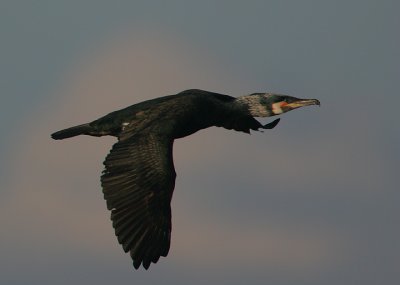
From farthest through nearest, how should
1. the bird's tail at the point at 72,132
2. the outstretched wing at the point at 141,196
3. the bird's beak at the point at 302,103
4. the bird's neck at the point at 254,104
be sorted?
1. the bird's neck at the point at 254,104
2. the bird's beak at the point at 302,103
3. the bird's tail at the point at 72,132
4. the outstretched wing at the point at 141,196

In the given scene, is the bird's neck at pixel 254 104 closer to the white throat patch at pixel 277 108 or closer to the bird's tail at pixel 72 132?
the white throat patch at pixel 277 108

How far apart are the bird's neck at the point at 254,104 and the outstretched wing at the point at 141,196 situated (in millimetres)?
3136

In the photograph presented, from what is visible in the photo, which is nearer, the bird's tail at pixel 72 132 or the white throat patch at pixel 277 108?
the bird's tail at pixel 72 132

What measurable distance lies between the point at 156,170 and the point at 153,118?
1387mm

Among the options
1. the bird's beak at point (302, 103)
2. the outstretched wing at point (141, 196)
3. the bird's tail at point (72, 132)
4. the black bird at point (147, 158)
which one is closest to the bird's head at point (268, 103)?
the bird's beak at point (302, 103)

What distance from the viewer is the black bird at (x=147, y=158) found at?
26.3m

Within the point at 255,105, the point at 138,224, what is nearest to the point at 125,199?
the point at 138,224

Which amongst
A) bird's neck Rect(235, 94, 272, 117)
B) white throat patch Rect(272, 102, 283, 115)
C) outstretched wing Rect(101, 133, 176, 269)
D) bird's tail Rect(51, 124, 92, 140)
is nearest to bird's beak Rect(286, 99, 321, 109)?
white throat patch Rect(272, 102, 283, 115)

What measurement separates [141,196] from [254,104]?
4.22 m

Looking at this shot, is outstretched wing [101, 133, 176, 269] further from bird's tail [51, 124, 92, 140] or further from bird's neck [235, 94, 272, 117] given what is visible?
bird's neck [235, 94, 272, 117]

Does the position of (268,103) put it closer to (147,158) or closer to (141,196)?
(147,158)

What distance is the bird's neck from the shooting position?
97.8 feet

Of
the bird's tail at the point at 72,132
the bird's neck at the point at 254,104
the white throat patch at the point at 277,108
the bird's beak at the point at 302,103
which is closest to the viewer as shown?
the bird's tail at the point at 72,132

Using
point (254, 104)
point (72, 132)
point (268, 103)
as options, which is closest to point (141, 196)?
point (72, 132)
